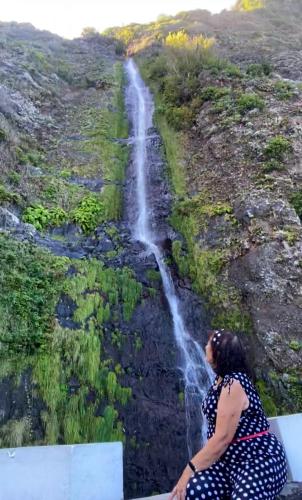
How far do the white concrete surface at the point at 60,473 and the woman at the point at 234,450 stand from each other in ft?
3.56

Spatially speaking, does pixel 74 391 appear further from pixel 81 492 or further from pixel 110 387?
pixel 81 492

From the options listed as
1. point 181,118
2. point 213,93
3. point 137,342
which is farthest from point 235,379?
point 213,93

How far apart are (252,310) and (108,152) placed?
26.7 ft

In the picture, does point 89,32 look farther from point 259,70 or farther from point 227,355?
point 227,355

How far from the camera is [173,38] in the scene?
22266 millimetres

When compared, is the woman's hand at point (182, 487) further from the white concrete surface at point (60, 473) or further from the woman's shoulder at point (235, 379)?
the white concrete surface at point (60, 473)

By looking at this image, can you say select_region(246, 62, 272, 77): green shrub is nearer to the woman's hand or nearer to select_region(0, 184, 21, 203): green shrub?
select_region(0, 184, 21, 203): green shrub

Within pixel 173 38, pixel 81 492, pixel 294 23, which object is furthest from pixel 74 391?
pixel 294 23

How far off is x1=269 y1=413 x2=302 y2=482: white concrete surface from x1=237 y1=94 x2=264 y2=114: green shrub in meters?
10.5

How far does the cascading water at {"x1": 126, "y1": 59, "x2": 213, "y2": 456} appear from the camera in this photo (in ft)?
22.4

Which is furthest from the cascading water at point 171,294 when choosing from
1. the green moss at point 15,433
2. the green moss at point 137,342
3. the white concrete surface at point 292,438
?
the white concrete surface at point 292,438

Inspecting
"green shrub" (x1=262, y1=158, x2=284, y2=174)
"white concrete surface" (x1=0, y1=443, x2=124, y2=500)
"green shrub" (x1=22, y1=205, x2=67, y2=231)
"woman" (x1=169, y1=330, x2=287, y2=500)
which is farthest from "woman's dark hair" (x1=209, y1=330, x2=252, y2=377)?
"green shrub" (x1=262, y1=158, x2=284, y2=174)

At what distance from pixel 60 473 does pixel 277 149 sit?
915 cm

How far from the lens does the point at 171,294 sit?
28.7 feet
